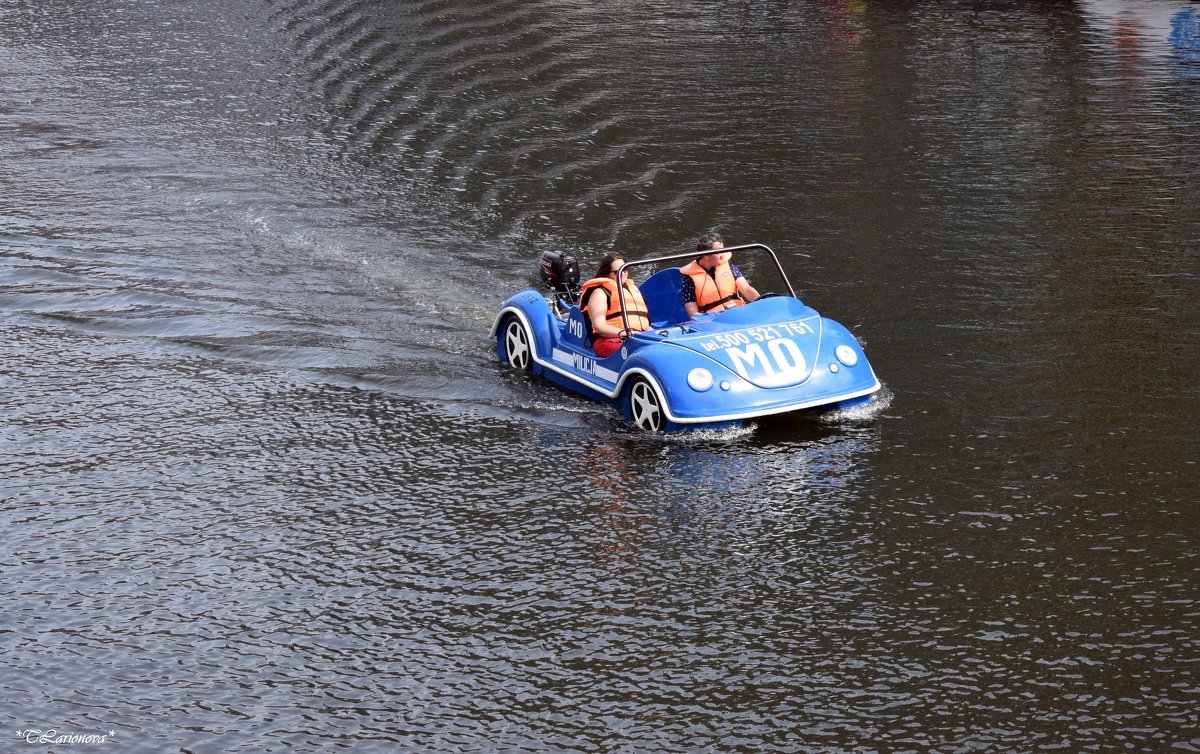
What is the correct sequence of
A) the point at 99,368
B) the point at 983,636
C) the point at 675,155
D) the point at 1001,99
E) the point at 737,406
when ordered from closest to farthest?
the point at 983,636 → the point at 737,406 → the point at 99,368 → the point at 675,155 → the point at 1001,99

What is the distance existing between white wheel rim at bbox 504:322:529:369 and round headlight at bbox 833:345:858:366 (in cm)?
297

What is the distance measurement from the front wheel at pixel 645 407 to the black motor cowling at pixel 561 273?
2296 mm

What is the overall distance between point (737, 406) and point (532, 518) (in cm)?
204

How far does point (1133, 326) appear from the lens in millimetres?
12875

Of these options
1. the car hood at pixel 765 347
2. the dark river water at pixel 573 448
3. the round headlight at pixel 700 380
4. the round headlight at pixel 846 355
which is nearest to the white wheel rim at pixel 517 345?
the dark river water at pixel 573 448

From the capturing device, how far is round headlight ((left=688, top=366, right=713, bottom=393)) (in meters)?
10.4

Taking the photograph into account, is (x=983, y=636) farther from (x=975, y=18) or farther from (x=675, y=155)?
(x=975, y=18)

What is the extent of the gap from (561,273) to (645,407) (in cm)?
263

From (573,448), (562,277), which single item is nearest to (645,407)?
(573,448)

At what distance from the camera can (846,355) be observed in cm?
1092

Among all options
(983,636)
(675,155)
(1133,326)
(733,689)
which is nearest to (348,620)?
(733,689)

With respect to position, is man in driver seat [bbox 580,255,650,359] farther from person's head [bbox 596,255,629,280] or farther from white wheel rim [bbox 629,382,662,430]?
white wheel rim [bbox 629,382,662,430]

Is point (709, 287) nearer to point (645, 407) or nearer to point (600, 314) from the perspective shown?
point (600, 314)

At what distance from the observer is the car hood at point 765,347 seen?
10.6 metres
